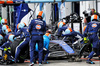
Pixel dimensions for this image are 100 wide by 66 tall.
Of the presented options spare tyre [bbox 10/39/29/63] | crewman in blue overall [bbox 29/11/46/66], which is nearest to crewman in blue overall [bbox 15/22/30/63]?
spare tyre [bbox 10/39/29/63]

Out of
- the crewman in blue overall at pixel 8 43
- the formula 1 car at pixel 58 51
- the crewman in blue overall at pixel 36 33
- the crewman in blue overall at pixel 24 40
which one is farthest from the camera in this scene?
the formula 1 car at pixel 58 51

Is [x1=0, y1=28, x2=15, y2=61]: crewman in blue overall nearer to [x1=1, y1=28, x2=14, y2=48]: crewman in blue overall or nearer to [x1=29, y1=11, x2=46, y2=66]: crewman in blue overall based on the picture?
[x1=1, y1=28, x2=14, y2=48]: crewman in blue overall

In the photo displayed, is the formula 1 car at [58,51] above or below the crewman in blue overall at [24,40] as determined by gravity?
below

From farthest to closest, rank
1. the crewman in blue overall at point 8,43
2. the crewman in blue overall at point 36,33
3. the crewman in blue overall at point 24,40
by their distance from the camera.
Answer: the crewman in blue overall at point 8,43
the crewman in blue overall at point 24,40
the crewman in blue overall at point 36,33

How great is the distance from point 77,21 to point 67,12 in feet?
26.8

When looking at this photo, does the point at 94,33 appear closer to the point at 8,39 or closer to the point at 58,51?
the point at 58,51

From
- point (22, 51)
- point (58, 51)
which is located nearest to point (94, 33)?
point (58, 51)

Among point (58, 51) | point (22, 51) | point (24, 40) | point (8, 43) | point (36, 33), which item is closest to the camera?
point (36, 33)

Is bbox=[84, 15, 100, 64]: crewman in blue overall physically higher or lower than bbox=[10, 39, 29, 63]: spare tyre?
higher

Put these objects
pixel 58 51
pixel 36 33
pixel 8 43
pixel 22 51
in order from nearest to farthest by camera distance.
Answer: pixel 36 33 → pixel 22 51 → pixel 8 43 → pixel 58 51

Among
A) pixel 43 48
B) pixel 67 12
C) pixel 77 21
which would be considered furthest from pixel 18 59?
pixel 67 12

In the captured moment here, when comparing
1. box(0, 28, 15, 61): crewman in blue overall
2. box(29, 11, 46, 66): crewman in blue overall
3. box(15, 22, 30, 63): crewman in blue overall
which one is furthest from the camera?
box(0, 28, 15, 61): crewman in blue overall

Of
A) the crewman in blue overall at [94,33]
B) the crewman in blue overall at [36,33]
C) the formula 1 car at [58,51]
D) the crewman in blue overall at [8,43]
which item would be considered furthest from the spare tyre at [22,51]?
the crewman in blue overall at [94,33]

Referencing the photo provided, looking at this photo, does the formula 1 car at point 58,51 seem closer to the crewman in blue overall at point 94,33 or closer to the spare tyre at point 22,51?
the spare tyre at point 22,51
